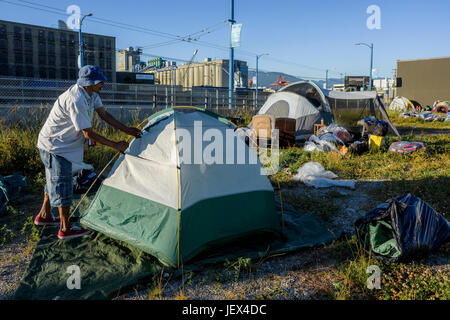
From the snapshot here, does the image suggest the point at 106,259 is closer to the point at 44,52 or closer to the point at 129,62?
the point at 44,52

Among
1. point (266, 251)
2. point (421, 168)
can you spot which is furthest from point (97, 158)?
point (421, 168)

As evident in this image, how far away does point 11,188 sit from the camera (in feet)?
17.6

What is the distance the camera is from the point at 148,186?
376 cm

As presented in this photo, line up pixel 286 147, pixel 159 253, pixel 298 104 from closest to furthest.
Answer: pixel 159 253, pixel 286 147, pixel 298 104

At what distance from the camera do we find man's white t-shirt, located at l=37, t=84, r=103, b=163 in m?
3.60

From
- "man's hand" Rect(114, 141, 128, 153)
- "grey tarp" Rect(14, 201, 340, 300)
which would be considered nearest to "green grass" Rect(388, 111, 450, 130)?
"grey tarp" Rect(14, 201, 340, 300)

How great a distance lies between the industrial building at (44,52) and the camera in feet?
170

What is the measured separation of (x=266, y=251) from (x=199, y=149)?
1.32 meters

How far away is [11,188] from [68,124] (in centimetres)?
243

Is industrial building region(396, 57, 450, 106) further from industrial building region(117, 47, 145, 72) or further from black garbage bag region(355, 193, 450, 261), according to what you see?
industrial building region(117, 47, 145, 72)

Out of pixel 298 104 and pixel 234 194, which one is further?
pixel 298 104
